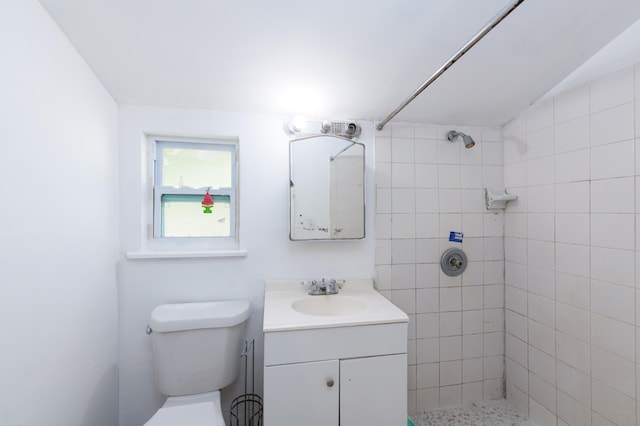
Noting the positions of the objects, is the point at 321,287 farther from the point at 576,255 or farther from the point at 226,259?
the point at 576,255

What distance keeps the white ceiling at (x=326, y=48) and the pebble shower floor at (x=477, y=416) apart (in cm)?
187

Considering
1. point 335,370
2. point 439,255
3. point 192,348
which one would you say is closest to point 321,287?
point 335,370

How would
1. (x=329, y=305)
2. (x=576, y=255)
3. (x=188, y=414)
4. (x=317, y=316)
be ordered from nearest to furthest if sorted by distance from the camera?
(x=188, y=414), (x=317, y=316), (x=576, y=255), (x=329, y=305)

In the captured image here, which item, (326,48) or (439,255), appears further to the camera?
(439,255)

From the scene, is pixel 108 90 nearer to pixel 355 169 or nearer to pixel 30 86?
pixel 30 86

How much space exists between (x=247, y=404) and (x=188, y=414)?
498mm

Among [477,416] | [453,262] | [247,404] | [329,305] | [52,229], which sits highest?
[52,229]

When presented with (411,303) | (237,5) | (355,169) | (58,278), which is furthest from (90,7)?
(411,303)

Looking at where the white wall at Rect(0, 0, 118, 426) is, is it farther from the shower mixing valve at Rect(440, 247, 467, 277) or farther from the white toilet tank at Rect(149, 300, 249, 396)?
the shower mixing valve at Rect(440, 247, 467, 277)

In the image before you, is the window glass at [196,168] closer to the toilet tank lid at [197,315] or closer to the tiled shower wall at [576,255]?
the toilet tank lid at [197,315]

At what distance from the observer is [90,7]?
958 millimetres

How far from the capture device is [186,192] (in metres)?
1.54

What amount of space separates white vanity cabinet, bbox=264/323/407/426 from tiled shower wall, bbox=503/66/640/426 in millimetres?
945

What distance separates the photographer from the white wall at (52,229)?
772 millimetres
